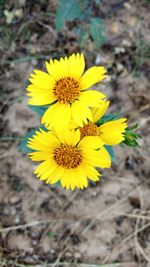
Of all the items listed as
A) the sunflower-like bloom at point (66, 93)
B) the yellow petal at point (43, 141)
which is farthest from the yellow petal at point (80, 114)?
the yellow petal at point (43, 141)

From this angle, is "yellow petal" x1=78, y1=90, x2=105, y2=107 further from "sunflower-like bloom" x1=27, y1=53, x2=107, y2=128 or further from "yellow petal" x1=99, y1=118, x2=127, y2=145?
"yellow petal" x1=99, y1=118, x2=127, y2=145

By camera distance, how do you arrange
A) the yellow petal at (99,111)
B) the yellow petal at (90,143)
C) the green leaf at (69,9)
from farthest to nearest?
the green leaf at (69,9), the yellow petal at (99,111), the yellow petal at (90,143)

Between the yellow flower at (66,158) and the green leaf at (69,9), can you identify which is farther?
the green leaf at (69,9)

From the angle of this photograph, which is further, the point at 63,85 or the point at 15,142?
the point at 15,142

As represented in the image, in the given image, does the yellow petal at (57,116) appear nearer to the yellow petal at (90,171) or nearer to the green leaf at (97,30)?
the yellow petal at (90,171)

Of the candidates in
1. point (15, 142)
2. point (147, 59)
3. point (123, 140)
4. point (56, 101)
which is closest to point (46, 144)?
point (56, 101)

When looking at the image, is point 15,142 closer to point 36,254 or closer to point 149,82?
point 36,254

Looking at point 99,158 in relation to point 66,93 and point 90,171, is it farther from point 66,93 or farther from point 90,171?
point 66,93
